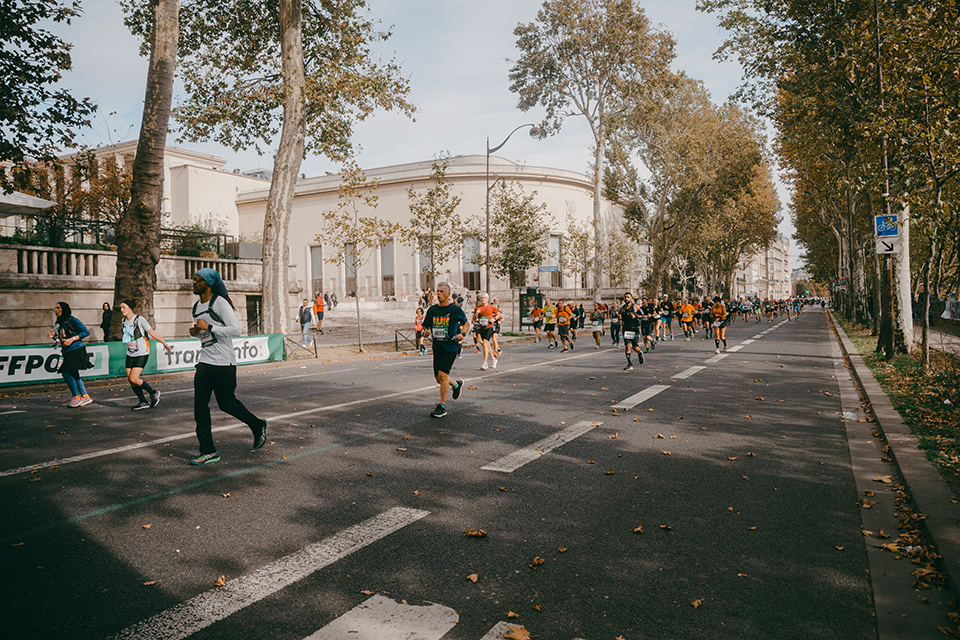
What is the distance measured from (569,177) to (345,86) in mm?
46686

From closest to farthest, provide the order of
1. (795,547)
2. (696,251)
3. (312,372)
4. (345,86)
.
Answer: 1. (795,547)
2. (312,372)
3. (345,86)
4. (696,251)

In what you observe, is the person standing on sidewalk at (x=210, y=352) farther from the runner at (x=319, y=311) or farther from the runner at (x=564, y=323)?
the runner at (x=319, y=311)

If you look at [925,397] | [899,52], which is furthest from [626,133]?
[925,397]

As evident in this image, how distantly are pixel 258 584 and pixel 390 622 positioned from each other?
92cm

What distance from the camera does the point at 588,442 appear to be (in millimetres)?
7133

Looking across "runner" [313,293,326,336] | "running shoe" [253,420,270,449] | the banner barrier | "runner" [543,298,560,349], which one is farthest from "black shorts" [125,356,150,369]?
"runner" [313,293,326,336]

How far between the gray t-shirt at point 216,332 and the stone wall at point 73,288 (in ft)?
44.4

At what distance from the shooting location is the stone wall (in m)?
16.3

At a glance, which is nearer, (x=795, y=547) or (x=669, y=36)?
(x=795, y=547)

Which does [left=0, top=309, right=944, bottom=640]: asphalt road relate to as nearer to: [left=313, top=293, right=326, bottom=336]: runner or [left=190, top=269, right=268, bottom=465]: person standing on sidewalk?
[left=190, top=269, right=268, bottom=465]: person standing on sidewalk

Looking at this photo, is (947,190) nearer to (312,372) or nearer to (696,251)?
(312,372)

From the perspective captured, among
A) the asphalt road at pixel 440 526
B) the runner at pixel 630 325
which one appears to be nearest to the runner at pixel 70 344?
the asphalt road at pixel 440 526

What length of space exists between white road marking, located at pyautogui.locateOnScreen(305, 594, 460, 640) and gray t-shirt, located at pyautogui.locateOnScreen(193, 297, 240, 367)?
3.81 meters

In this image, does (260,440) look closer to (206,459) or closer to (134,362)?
(206,459)
